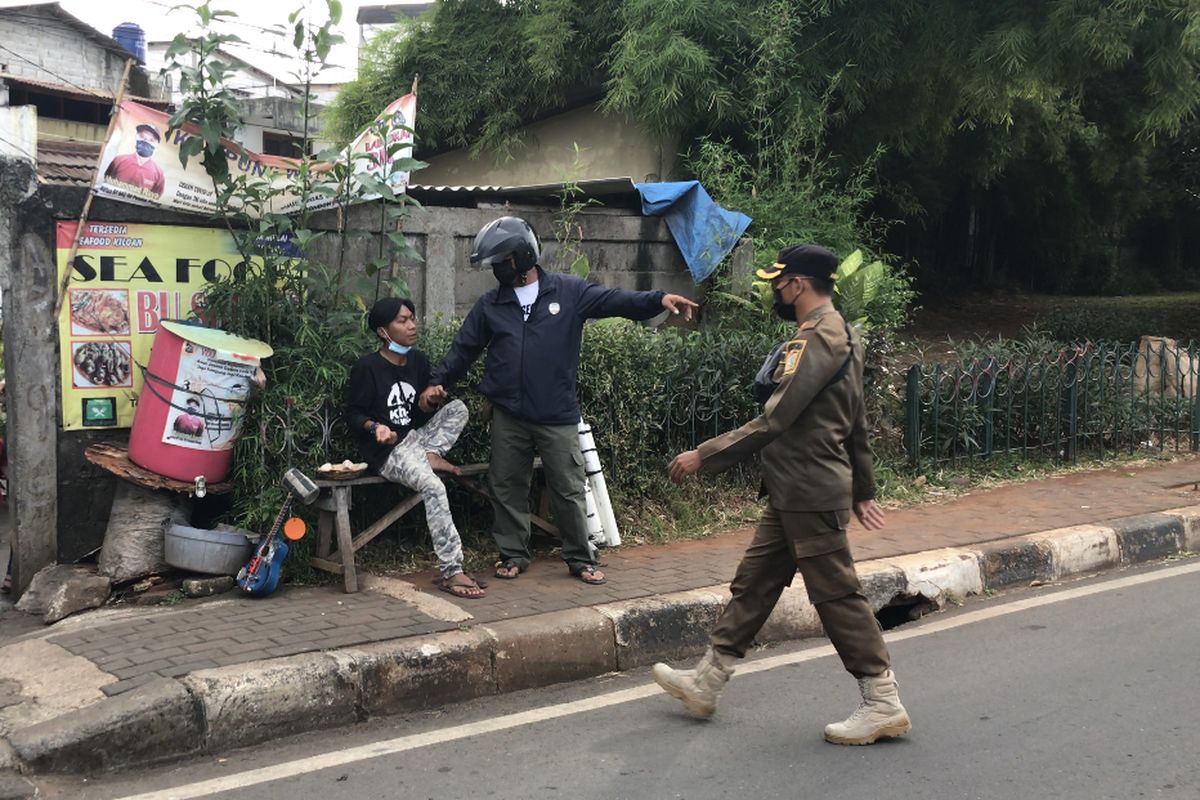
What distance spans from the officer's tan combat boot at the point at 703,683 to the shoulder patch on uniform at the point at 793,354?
3.55 feet

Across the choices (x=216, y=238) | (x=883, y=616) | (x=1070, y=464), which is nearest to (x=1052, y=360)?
(x=1070, y=464)

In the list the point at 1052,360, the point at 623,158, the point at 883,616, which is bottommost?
the point at 883,616

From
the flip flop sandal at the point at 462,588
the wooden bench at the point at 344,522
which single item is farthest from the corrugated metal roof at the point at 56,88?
the flip flop sandal at the point at 462,588

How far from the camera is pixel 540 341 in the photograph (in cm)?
534

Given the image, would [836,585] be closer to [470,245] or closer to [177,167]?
[177,167]

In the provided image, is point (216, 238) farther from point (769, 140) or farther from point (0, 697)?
point (769, 140)

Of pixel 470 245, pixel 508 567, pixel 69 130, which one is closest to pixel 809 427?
pixel 508 567

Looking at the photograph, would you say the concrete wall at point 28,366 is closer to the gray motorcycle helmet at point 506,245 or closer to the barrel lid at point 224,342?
the barrel lid at point 224,342

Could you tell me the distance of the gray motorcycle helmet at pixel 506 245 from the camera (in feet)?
17.3

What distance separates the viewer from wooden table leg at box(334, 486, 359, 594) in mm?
5145

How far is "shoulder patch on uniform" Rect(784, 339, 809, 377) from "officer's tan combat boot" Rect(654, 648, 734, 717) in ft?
3.55

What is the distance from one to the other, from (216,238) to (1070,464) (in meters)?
6.79

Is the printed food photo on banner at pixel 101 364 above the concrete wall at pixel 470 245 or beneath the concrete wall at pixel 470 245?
beneath

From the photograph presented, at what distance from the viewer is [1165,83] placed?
1078 centimetres
